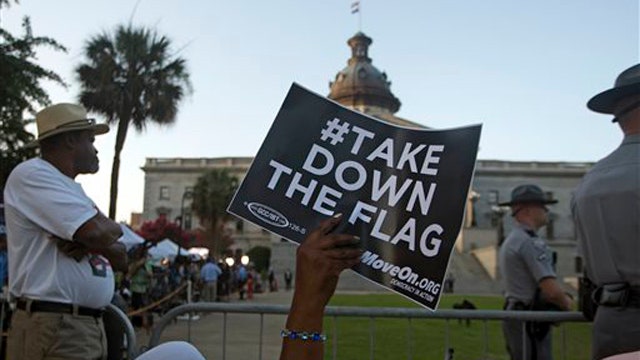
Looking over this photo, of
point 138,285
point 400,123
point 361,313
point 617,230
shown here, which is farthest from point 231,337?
point 400,123

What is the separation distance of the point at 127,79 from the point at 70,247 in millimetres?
17768

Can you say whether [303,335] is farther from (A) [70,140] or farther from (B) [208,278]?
(B) [208,278]

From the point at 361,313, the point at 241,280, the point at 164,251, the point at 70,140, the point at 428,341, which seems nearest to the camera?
the point at 70,140

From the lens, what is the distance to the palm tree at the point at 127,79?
63.1 ft

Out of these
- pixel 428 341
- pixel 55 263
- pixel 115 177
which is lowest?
pixel 428 341

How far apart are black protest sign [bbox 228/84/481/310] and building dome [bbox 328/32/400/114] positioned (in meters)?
82.4

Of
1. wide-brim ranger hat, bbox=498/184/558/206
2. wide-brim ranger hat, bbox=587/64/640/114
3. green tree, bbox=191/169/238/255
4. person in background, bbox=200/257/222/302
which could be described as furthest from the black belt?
green tree, bbox=191/169/238/255

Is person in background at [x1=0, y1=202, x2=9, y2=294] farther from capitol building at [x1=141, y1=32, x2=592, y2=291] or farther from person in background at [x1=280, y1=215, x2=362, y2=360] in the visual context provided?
capitol building at [x1=141, y1=32, x2=592, y2=291]

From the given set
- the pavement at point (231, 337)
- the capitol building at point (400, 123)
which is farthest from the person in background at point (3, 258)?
the capitol building at point (400, 123)

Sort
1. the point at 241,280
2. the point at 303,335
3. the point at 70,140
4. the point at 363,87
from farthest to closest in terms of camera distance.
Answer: the point at 363,87 → the point at 241,280 → the point at 70,140 → the point at 303,335

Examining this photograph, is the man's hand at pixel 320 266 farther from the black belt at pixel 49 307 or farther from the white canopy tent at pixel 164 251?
the white canopy tent at pixel 164 251

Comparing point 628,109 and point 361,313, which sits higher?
point 628,109

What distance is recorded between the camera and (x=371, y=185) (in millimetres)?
1946

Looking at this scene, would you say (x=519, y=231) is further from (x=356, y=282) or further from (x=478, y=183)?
(x=478, y=183)
